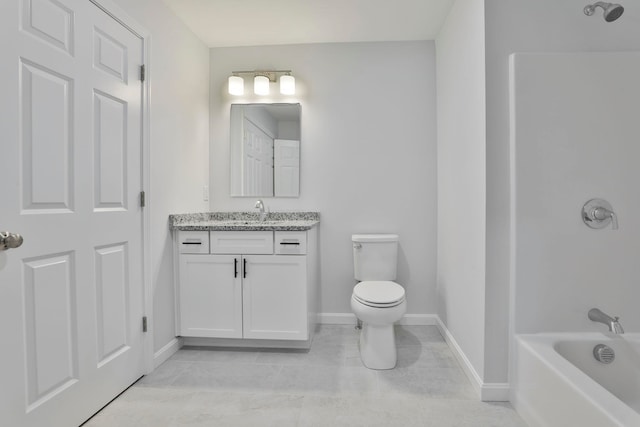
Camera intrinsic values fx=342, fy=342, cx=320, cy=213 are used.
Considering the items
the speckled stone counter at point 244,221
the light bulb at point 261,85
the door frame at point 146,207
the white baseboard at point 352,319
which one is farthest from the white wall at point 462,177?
the door frame at point 146,207

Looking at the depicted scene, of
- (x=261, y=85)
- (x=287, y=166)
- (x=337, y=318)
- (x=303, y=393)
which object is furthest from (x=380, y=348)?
(x=261, y=85)

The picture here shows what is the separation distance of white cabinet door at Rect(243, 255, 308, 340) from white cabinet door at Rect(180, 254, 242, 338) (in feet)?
0.26

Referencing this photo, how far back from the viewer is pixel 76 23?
1.50 meters

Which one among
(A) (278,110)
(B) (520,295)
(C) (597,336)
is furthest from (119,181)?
(C) (597,336)

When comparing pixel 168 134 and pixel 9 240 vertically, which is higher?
pixel 168 134

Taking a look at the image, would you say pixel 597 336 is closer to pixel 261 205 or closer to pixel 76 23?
pixel 261 205

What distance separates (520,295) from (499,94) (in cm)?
100

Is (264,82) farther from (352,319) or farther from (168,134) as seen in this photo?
(352,319)

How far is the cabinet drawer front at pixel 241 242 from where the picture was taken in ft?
7.46

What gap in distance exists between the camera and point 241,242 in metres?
2.29

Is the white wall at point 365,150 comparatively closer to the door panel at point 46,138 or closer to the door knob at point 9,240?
the door panel at point 46,138

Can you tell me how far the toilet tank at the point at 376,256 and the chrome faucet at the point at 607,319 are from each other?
1236 mm

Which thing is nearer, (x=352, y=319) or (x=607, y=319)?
(x=607, y=319)

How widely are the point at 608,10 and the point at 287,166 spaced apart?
2133 mm
